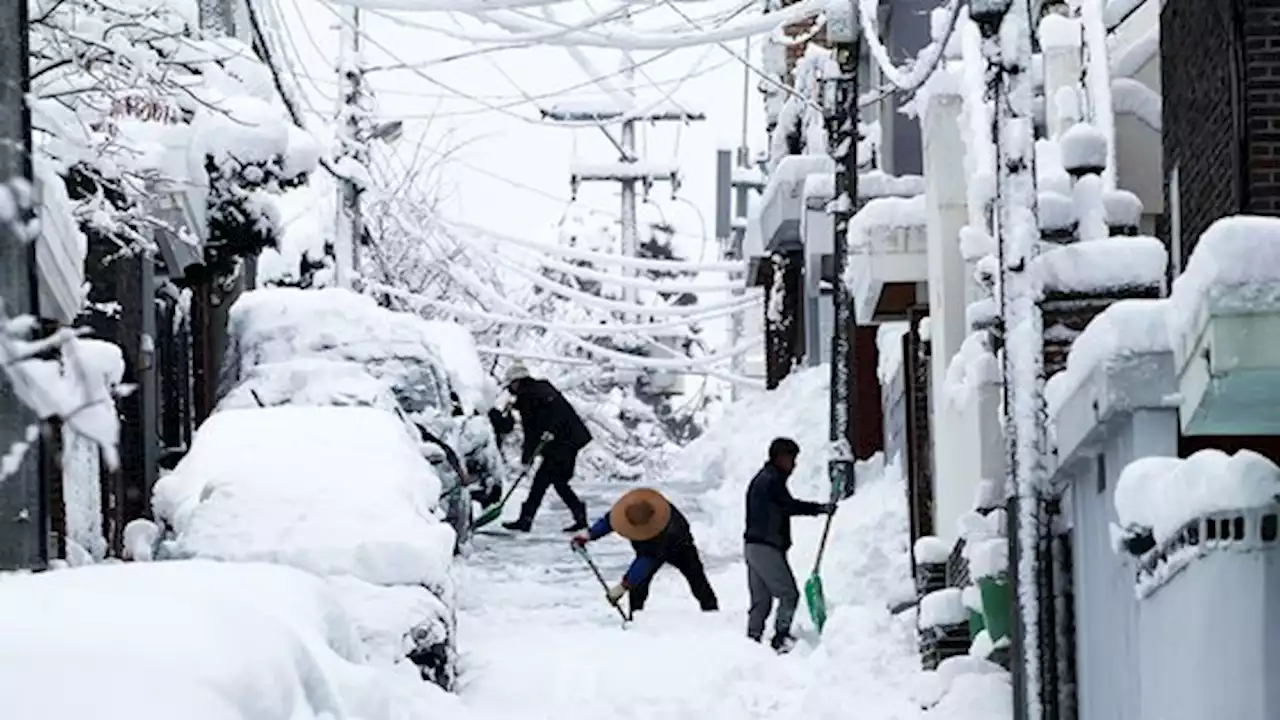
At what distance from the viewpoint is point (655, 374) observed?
59.0 metres

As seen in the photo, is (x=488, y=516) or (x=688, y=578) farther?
(x=488, y=516)

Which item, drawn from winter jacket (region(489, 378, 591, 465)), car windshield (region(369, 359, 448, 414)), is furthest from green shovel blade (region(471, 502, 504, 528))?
car windshield (region(369, 359, 448, 414))

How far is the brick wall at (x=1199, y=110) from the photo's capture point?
1252 centimetres

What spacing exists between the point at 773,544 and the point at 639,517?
141cm

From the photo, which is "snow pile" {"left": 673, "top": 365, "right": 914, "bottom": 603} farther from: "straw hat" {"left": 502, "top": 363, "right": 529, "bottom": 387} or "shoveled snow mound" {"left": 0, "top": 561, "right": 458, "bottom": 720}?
"shoveled snow mound" {"left": 0, "top": 561, "right": 458, "bottom": 720}

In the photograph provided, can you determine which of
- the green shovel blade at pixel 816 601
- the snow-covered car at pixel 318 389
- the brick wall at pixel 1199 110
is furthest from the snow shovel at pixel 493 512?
the brick wall at pixel 1199 110

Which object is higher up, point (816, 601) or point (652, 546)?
point (652, 546)

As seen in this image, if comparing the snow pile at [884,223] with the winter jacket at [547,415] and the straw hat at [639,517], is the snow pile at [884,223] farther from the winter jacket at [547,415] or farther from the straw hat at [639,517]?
the winter jacket at [547,415]

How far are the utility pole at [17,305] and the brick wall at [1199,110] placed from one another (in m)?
6.89

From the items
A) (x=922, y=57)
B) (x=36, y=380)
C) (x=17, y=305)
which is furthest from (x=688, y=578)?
(x=36, y=380)

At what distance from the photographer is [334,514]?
15.6 m

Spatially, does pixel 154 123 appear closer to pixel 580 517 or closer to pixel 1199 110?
pixel 580 517

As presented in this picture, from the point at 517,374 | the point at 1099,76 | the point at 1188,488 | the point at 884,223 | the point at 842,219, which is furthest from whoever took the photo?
the point at 517,374

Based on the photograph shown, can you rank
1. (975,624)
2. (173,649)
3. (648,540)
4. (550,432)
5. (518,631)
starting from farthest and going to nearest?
(550,432)
(648,540)
(518,631)
(975,624)
(173,649)
